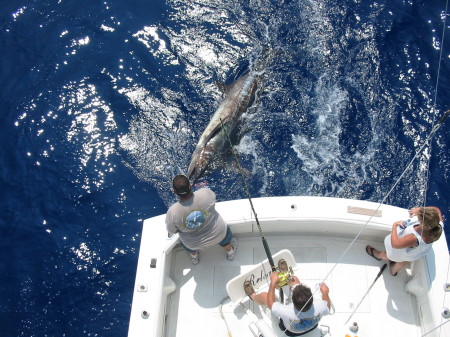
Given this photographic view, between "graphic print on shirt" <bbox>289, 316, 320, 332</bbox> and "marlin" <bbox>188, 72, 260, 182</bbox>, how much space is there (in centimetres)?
346

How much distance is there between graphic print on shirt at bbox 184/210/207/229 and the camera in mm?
4328

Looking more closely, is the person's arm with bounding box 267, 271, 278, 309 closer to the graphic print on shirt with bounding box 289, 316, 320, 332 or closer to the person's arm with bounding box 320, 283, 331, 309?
the graphic print on shirt with bounding box 289, 316, 320, 332

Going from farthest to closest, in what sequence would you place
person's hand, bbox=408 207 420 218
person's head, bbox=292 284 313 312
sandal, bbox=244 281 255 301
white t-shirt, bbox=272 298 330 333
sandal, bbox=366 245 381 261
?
1. sandal, bbox=366 245 381 261
2. sandal, bbox=244 281 255 301
3. person's hand, bbox=408 207 420 218
4. white t-shirt, bbox=272 298 330 333
5. person's head, bbox=292 284 313 312

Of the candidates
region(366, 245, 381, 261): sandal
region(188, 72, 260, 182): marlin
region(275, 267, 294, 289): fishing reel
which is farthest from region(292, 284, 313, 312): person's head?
region(188, 72, 260, 182): marlin

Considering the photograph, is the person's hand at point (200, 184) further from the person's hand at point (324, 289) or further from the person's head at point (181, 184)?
the person's hand at point (324, 289)

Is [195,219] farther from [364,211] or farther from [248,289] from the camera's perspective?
[364,211]

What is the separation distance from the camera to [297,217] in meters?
4.62

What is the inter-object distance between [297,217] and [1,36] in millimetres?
7300

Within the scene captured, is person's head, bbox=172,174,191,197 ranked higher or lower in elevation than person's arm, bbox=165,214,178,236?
higher

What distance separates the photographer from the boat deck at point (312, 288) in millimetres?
4391

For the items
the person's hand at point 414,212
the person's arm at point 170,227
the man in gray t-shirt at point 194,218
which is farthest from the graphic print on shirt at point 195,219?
the person's hand at point 414,212

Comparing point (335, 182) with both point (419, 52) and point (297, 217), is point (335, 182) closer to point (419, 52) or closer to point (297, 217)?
point (297, 217)

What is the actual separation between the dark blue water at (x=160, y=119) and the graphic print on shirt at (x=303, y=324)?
9.64 feet

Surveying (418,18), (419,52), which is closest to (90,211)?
(419,52)
